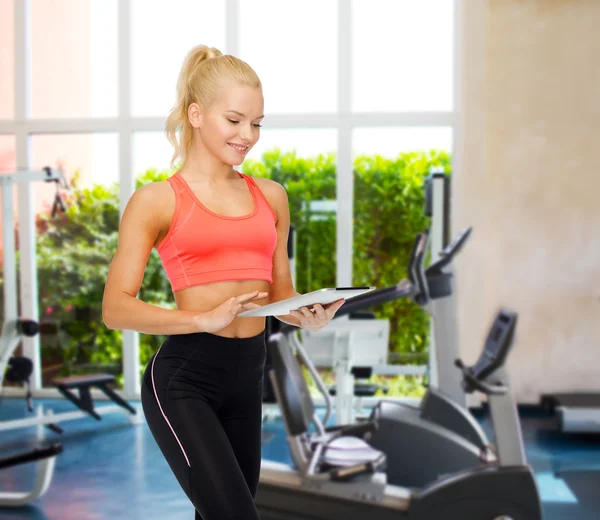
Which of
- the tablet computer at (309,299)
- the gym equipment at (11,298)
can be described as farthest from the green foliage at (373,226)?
the tablet computer at (309,299)

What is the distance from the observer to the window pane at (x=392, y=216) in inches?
204

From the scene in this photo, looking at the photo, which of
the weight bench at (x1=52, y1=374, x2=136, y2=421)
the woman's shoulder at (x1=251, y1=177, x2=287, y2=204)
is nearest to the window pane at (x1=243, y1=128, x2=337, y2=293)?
the weight bench at (x1=52, y1=374, x2=136, y2=421)

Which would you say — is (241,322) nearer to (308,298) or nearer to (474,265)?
(308,298)

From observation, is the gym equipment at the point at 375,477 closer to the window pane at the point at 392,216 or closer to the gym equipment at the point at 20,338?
the gym equipment at the point at 20,338

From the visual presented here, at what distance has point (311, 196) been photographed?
5.28 m

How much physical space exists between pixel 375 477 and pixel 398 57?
11.7 ft

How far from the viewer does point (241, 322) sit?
1240 millimetres

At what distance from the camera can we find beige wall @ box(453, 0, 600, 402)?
189 inches

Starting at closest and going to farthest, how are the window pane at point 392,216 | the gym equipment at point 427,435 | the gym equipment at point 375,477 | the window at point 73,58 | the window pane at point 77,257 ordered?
the gym equipment at point 375,477 < the gym equipment at point 427,435 < the window pane at point 392,216 < the window at point 73,58 < the window pane at point 77,257

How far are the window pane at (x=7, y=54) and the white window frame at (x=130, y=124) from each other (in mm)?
58

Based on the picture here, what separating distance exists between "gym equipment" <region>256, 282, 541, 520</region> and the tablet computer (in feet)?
4.90

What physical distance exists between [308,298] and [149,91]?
4660 millimetres

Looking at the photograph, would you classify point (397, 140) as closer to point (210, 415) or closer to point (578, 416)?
point (578, 416)

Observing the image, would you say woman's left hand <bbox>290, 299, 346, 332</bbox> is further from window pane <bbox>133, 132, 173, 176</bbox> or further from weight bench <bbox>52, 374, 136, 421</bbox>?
window pane <bbox>133, 132, 173, 176</bbox>
